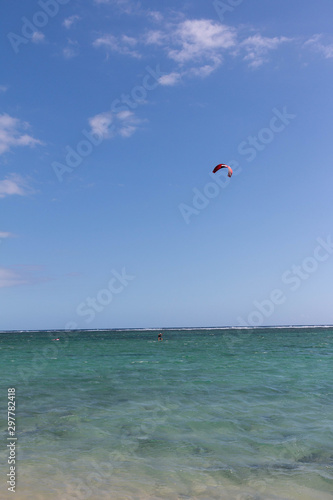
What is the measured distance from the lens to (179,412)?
44.9 ft

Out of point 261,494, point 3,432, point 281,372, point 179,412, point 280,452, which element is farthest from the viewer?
point 281,372

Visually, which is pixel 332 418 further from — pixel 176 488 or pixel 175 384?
pixel 175 384

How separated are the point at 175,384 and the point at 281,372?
9093 mm

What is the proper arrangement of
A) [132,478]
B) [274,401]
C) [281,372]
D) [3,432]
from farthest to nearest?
[281,372], [274,401], [3,432], [132,478]

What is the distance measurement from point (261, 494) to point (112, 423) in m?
6.15

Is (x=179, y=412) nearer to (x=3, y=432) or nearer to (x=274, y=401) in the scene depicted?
(x=274, y=401)

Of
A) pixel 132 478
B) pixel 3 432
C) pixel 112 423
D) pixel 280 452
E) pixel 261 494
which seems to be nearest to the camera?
pixel 261 494

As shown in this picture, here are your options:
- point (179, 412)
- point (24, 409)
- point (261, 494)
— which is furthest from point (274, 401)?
point (24, 409)

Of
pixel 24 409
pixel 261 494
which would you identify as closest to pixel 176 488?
pixel 261 494

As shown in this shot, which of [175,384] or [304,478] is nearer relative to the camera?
[304,478]

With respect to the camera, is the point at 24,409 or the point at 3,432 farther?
the point at 24,409

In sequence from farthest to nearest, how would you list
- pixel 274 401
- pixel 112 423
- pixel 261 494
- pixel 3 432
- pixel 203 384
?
pixel 203 384
pixel 274 401
pixel 112 423
pixel 3 432
pixel 261 494

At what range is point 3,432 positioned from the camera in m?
11.4

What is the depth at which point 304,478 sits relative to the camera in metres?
8.13
